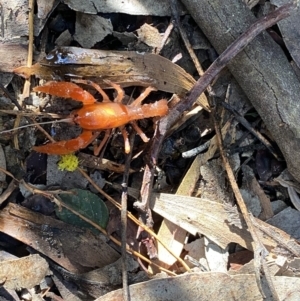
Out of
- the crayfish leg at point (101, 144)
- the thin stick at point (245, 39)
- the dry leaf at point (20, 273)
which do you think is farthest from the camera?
the crayfish leg at point (101, 144)

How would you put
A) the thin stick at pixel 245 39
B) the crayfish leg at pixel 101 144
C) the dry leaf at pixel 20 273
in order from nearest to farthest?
the thin stick at pixel 245 39 < the dry leaf at pixel 20 273 < the crayfish leg at pixel 101 144

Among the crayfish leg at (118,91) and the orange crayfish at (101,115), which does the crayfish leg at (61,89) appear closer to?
the orange crayfish at (101,115)

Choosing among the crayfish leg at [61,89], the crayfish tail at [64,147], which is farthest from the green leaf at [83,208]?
the crayfish leg at [61,89]

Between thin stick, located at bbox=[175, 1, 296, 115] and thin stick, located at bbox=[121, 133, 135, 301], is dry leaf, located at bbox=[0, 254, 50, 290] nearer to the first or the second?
thin stick, located at bbox=[121, 133, 135, 301]

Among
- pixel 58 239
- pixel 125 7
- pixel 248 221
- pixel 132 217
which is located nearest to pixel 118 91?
pixel 125 7

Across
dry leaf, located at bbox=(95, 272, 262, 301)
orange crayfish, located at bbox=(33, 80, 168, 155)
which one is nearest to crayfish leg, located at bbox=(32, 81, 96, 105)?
orange crayfish, located at bbox=(33, 80, 168, 155)

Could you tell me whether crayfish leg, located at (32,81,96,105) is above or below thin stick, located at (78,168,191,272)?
above

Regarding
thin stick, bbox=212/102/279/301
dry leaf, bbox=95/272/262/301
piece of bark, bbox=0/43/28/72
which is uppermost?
piece of bark, bbox=0/43/28/72

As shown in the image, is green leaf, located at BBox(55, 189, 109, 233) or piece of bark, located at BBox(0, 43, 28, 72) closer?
piece of bark, located at BBox(0, 43, 28, 72)
